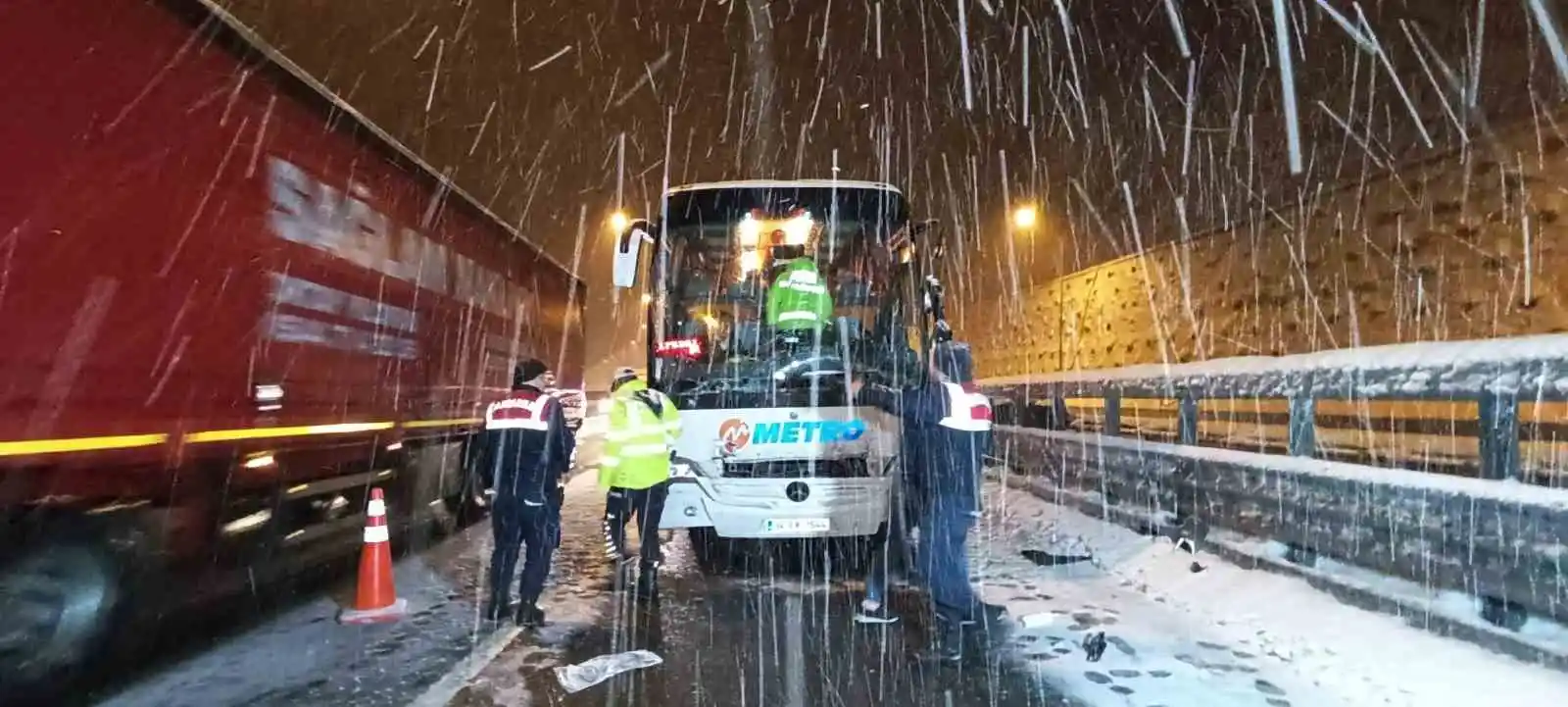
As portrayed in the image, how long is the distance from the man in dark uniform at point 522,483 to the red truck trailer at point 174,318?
1.28 m

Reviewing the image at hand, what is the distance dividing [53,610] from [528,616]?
2.52m

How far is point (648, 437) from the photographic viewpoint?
7.53 m

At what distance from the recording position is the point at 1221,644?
20.0ft

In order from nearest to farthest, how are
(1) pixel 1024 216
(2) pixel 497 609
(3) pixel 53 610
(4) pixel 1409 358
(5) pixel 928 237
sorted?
(3) pixel 53 610 → (4) pixel 1409 358 → (2) pixel 497 609 → (5) pixel 928 237 → (1) pixel 1024 216

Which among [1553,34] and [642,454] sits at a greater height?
[1553,34]

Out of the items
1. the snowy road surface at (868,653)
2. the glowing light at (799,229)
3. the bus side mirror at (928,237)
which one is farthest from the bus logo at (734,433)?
the bus side mirror at (928,237)

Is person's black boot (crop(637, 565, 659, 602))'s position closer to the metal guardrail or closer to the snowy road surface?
the snowy road surface

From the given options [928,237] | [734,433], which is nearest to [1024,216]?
[928,237]

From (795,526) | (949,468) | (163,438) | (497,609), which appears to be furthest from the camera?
(795,526)

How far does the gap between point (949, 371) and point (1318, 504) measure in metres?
2.44

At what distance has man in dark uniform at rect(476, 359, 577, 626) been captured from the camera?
6.89 metres

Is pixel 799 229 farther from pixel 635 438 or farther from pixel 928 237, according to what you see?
pixel 635 438

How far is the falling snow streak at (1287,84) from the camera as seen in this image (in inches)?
533

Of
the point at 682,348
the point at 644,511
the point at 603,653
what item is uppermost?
the point at 682,348
